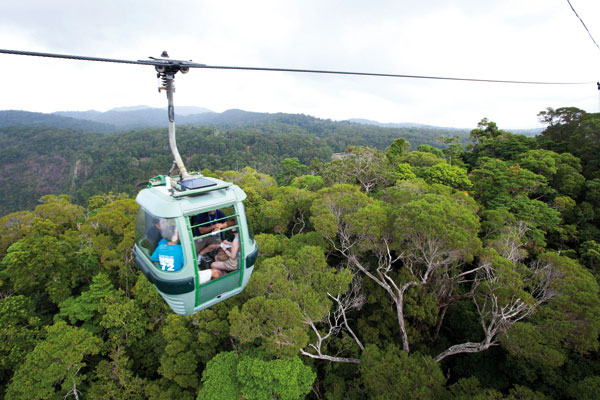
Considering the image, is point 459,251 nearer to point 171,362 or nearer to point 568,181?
point 171,362

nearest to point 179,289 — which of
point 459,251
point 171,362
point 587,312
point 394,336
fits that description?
point 171,362

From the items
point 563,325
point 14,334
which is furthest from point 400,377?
point 14,334

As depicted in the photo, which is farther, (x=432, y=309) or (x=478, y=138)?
(x=478, y=138)

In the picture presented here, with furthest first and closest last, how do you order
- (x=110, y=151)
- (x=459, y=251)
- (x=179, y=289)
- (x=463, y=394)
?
(x=110, y=151), (x=459, y=251), (x=463, y=394), (x=179, y=289)

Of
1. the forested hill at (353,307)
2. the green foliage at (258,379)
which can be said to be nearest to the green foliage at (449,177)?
the forested hill at (353,307)

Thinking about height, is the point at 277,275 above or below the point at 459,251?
below

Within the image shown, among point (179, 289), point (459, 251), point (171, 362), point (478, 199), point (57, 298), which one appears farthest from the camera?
point (478, 199)

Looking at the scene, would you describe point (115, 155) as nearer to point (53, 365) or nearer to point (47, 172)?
point (47, 172)
